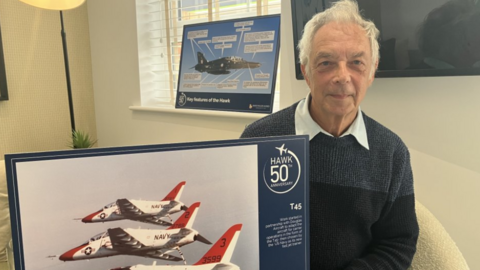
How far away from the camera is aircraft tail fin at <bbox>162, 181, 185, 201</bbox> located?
75 cm

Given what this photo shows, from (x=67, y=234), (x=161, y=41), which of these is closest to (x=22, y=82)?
(x=161, y=41)

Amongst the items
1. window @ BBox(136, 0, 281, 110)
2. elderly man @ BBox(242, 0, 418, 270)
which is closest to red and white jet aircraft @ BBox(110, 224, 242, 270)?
elderly man @ BBox(242, 0, 418, 270)

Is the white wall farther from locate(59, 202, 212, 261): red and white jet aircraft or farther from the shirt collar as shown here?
locate(59, 202, 212, 261): red and white jet aircraft

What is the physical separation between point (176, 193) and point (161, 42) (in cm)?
234

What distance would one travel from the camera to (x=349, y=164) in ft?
3.54

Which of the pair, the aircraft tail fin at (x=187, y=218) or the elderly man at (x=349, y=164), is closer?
the aircraft tail fin at (x=187, y=218)

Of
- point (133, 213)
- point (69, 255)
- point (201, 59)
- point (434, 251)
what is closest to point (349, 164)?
point (434, 251)

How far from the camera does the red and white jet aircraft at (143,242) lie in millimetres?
703

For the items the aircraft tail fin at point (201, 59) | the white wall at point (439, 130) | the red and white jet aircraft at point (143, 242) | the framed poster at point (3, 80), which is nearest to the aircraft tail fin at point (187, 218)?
the red and white jet aircraft at point (143, 242)

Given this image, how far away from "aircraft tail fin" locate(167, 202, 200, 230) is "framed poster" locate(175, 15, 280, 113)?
1.41 m

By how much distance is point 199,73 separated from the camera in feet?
8.23

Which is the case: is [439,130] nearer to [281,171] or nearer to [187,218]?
[281,171]

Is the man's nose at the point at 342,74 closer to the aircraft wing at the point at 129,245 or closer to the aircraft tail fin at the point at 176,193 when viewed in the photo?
the aircraft tail fin at the point at 176,193

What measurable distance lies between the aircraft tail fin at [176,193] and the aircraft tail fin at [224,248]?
14cm
